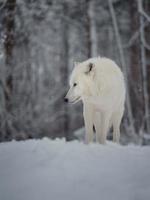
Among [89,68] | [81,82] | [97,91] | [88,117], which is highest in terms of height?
[89,68]

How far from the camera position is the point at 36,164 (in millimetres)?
3953

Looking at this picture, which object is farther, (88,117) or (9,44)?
(9,44)

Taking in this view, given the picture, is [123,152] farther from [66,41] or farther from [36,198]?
[66,41]

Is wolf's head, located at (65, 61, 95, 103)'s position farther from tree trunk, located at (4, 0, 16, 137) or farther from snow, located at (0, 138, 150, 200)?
tree trunk, located at (4, 0, 16, 137)

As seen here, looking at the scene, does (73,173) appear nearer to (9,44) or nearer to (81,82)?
(81,82)

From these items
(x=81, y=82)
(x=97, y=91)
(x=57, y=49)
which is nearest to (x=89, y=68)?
(x=81, y=82)

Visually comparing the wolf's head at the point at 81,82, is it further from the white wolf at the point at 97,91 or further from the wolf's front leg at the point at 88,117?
the wolf's front leg at the point at 88,117

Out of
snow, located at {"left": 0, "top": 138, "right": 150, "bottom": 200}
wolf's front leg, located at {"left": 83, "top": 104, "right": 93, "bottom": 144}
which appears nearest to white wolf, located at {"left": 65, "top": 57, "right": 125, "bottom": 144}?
wolf's front leg, located at {"left": 83, "top": 104, "right": 93, "bottom": 144}

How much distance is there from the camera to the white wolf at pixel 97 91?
5680 millimetres

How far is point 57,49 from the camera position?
19500mm

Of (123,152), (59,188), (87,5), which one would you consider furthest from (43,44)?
(59,188)

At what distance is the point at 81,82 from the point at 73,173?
224cm

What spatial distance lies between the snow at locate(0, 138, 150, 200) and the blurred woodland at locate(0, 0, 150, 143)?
20.4ft

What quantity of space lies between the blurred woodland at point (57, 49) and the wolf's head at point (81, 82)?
5.09 meters
